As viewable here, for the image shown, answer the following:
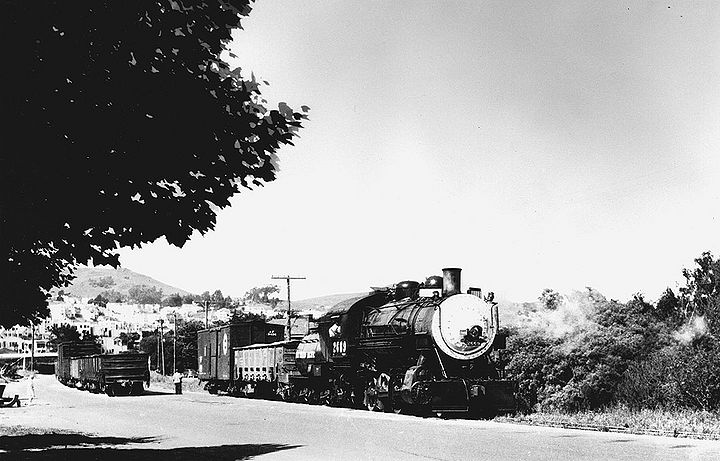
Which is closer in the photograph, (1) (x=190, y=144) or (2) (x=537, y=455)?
(1) (x=190, y=144)

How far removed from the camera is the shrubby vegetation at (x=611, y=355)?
58.7 feet

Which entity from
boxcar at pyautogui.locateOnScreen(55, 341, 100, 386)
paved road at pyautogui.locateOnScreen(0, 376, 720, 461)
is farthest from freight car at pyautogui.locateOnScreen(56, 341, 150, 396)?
paved road at pyautogui.locateOnScreen(0, 376, 720, 461)

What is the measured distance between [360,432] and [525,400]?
6.73m

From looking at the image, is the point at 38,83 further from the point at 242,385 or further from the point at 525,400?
the point at 242,385

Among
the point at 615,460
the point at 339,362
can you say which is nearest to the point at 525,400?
the point at 339,362

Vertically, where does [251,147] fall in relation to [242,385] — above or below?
above

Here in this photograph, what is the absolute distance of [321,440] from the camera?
15.6 m

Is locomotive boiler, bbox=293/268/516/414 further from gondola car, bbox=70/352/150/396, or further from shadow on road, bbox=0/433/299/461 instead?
gondola car, bbox=70/352/150/396

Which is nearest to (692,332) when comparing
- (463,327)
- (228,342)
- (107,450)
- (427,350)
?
(463,327)

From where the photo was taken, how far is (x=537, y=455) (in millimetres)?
12328

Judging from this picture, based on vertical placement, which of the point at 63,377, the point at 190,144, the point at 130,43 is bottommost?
the point at 63,377

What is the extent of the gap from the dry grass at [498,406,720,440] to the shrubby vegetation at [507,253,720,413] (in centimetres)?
47

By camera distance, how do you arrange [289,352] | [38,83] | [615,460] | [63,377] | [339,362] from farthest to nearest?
[63,377], [289,352], [339,362], [615,460], [38,83]

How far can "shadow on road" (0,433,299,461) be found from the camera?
13.4 meters
